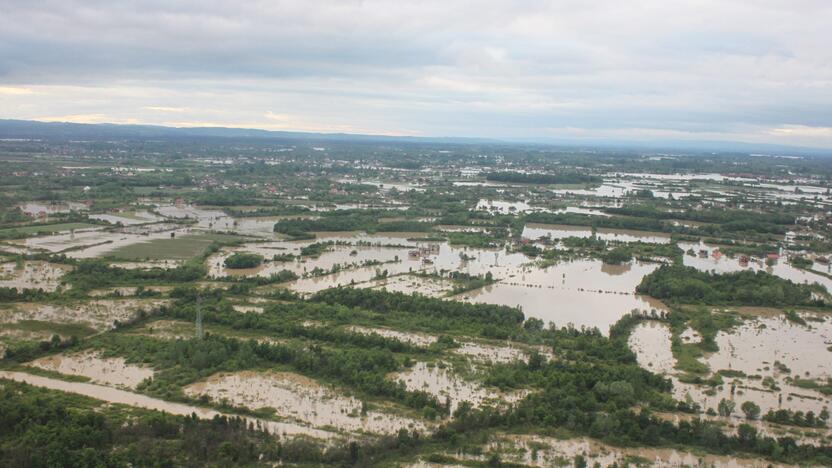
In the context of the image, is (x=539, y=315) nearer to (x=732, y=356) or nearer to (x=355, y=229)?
(x=732, y=356)

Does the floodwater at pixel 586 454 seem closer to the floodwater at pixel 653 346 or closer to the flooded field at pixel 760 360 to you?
the flooded field at pixel 760 360

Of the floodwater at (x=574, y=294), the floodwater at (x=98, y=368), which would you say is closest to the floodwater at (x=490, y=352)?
the floodwater at (x=574, y=294)

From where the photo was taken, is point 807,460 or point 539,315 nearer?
point 807,460

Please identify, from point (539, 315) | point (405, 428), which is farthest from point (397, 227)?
point (405, 428)

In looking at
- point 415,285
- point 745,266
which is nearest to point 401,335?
point 415,285

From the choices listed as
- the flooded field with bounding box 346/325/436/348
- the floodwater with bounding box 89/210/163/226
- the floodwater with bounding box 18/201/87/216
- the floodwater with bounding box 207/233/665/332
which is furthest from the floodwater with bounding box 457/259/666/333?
the floodwater with bounding box 18/201/87/216

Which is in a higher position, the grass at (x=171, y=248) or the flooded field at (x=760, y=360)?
the grass at (x=171, y=248)
